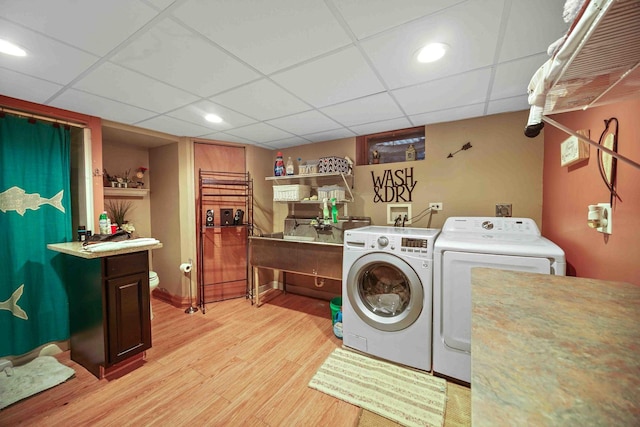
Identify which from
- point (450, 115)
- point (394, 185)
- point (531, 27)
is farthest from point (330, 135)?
point (531, 27)

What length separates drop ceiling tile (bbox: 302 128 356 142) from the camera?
2732mm

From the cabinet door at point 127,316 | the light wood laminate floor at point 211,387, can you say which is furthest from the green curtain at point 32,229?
the cabinet door at point 127,316

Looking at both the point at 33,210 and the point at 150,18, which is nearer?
the point at 150,18

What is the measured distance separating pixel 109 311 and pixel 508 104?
138 inches

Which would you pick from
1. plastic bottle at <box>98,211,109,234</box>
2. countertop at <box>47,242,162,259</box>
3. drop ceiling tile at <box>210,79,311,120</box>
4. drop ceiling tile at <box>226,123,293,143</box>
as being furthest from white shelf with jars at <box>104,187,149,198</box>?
drop ceiling tile at <box>210,79,311,120</box>

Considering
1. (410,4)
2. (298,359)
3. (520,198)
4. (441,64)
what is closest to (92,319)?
(298,359)

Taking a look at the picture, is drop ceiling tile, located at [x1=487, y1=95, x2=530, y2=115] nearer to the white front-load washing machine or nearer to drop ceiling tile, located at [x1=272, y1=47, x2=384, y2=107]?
drop ceiling tile, located at [x1=272, y1=47, x2=384, y2=107]

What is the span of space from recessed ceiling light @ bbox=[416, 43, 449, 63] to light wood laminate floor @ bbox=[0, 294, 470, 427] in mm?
2129

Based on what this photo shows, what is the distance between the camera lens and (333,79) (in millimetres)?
1576

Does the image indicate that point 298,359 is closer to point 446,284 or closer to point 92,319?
point 446,284

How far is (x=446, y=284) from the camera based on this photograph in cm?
165

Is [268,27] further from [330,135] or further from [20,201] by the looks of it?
[20,201]

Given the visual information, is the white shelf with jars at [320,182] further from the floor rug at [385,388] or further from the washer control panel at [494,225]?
the floor rug at [385,388]

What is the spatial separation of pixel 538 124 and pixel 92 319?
2.82 meters
